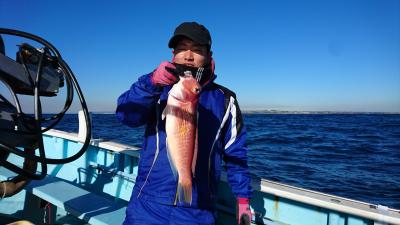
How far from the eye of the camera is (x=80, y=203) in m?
3.43

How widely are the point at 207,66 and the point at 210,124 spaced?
50cm

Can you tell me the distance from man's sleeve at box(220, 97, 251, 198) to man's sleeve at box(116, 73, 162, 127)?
0.71 m

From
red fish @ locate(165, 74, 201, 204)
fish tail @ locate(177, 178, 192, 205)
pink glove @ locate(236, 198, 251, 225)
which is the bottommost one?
pink glove @ locate(236, 198, 251, 225)

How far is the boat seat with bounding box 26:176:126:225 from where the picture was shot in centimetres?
312

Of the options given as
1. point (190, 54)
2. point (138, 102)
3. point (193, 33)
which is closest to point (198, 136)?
point (138, 102)

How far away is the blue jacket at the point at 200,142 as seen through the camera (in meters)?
2.37

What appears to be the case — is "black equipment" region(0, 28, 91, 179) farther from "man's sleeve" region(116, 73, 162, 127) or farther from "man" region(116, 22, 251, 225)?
"man" region(116, 22, 251, 225)

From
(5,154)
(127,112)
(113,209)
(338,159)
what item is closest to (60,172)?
(113,209)

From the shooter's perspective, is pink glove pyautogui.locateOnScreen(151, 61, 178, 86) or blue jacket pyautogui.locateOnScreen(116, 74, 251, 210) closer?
pink glove pyautogui.locateOnScreen(151, 61, 178, 86)

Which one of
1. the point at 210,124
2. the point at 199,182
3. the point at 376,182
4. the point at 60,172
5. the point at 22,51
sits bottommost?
the point at 376,182

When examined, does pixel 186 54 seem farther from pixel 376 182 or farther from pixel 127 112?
pixel 376 182

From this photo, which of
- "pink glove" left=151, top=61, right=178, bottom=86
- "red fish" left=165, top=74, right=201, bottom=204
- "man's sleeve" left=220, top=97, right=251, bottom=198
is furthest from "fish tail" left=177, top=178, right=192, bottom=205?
"pink glove" left=151, top=61, right=178, bottom=86

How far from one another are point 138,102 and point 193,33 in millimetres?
715

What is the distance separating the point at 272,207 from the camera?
329 centimetres
